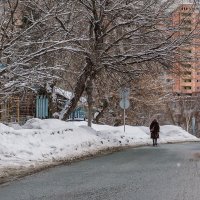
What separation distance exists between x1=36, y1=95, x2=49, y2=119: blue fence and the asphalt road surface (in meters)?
16.6

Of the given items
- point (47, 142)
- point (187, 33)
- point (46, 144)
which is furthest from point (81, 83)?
point (46, 144)

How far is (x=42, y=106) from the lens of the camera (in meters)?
34.3

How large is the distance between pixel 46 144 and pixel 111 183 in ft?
25.3

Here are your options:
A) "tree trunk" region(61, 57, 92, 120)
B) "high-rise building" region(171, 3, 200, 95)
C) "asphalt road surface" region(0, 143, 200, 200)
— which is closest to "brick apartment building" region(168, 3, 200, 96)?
"high-rise building" region(171, 3, 200, 95)

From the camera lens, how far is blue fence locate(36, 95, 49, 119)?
1321 inches

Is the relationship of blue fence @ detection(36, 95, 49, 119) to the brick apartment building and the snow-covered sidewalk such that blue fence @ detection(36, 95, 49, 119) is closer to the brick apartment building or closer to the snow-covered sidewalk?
the snow-covered sidewalk

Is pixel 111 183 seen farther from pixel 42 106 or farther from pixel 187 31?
pixel 42 106

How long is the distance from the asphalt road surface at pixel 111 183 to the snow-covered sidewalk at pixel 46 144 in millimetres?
1080

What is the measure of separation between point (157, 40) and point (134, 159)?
8633mm

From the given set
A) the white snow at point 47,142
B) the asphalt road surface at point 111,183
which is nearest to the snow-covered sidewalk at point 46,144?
the white snow at point 47,142

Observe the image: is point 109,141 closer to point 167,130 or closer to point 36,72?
point 36,72

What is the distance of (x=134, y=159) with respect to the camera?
19.0 meters

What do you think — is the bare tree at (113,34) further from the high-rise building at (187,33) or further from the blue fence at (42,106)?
the blue fence at (42,106)

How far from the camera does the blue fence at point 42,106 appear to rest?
33.6 m
